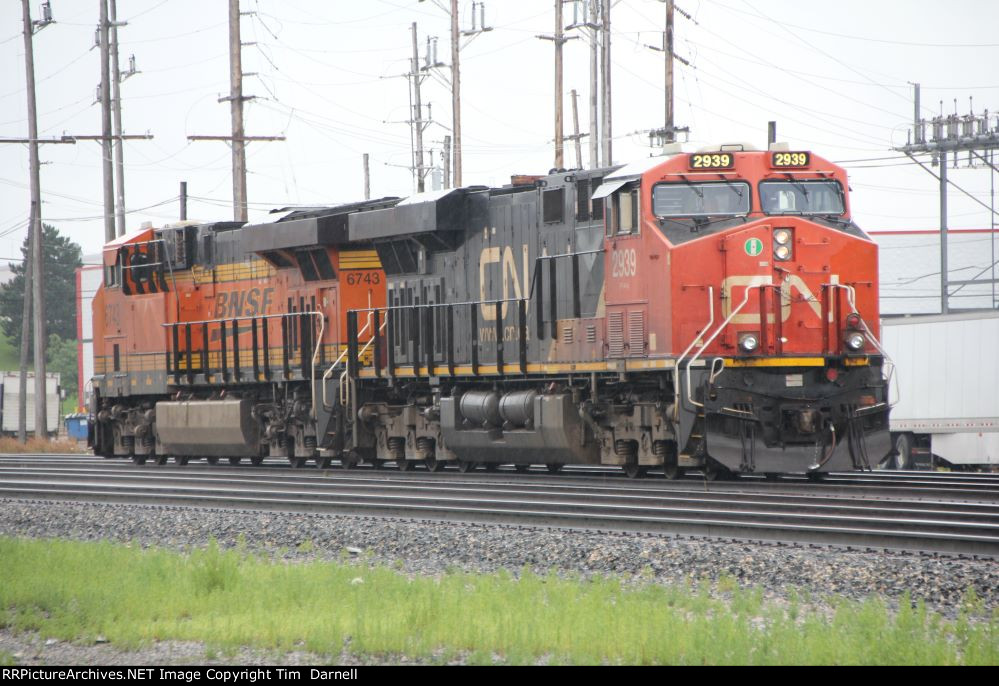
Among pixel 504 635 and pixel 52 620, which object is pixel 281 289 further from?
pixel 504 635

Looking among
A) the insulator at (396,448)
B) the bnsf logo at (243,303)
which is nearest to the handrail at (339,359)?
the insulator at (396,448)

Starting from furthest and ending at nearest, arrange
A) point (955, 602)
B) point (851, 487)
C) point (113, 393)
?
1. point (113, 393)
2. point (851, 487)
3. point (955, 602)

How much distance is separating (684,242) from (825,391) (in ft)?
7.83

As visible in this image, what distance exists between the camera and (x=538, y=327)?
699 inches

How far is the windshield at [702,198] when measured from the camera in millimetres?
15758

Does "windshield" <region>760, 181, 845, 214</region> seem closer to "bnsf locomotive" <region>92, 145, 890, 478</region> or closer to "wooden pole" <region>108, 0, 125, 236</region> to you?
"bnsf locomotive" <region>92, 145, 890, 478</region>

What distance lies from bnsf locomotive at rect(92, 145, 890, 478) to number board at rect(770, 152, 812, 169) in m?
0.03

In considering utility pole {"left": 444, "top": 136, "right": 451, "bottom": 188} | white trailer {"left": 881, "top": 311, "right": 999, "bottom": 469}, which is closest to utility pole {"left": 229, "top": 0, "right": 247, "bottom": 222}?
white trailer {"left": 881, "top": 311, "right": 999, "bottom": 469}

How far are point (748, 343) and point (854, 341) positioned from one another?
1.28m

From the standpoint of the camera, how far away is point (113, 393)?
25844 millimetres

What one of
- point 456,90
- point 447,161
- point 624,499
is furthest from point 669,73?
point 447,161

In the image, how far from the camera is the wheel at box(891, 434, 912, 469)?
26.9 m

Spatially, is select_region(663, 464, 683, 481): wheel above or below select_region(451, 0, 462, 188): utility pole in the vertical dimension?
below
